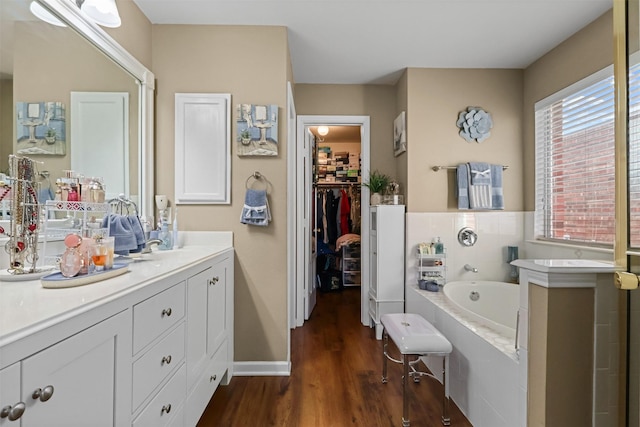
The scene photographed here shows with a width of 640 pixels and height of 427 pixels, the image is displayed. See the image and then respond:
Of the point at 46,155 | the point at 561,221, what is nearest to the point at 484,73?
the point at 561,221

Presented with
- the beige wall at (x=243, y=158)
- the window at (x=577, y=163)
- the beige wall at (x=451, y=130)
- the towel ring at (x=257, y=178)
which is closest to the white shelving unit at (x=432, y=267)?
the beige wall at (x=451, y=130)

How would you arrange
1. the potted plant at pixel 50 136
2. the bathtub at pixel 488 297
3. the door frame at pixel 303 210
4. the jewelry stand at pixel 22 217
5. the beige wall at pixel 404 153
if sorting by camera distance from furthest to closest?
the door frame at pixel 303 210 < the beige wall at pixel 404 153 < the bathtub at pixel 488 297 < the potted plant at pixel 50 136 < the jewelry stand at pixel 22 217

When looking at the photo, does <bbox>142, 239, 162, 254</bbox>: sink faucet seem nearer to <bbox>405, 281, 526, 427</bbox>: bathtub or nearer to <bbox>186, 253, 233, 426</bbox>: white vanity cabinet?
<bbox>186, 253, 233, 426</bbox>: white vanity cabinet

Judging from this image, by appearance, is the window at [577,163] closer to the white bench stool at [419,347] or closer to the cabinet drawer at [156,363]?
the white bench stool at [419,347]

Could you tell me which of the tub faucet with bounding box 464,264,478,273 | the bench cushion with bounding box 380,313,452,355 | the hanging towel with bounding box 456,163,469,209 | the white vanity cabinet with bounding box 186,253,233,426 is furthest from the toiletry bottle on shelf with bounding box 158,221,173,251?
the tub faucet with bounding box 464,264,478,273

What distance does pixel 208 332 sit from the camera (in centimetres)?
170

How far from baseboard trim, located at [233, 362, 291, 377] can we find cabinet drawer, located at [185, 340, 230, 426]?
23 centimetres

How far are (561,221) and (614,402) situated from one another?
1.91 metres

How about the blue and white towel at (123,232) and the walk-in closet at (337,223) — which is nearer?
the blue and white towel at (123,232)

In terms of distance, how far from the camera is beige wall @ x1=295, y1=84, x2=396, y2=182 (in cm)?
336

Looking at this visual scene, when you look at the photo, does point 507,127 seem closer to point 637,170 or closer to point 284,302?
point 637,170

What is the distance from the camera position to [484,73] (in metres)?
3.04

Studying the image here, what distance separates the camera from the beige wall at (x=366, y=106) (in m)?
3.36

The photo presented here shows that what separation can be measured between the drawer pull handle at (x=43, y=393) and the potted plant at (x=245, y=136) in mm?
1798
